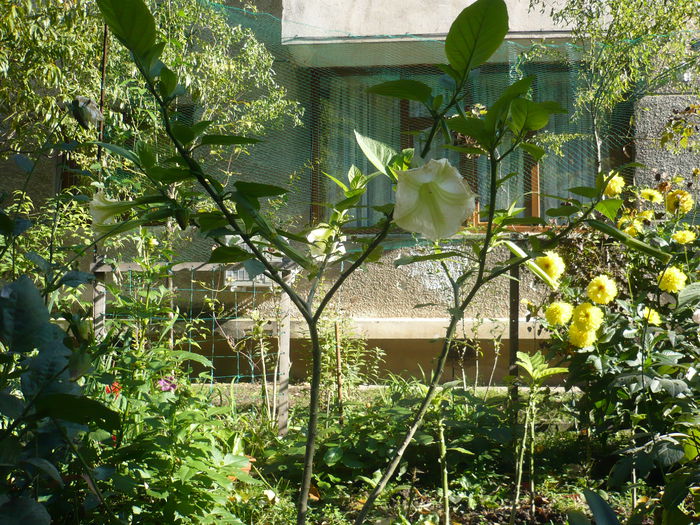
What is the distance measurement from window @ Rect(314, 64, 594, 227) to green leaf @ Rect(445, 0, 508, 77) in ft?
16.1

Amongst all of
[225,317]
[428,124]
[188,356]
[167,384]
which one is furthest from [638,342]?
[428,124]

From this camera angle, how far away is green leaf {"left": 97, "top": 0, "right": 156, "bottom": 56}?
68 cm

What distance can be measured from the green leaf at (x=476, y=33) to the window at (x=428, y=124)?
16.1ft

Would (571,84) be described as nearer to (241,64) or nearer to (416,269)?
(416,269)

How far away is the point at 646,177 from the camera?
6.16m

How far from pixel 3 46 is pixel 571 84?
428 centimetres

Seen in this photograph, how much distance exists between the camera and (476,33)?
0.76 meters

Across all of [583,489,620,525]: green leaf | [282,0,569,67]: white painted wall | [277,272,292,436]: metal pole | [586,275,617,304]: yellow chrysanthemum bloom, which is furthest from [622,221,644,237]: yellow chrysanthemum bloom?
[282,0,569,67]: white painted wall

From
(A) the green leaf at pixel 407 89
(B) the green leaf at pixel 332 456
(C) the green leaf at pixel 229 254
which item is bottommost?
(B) the green leaf at pixel 332 456

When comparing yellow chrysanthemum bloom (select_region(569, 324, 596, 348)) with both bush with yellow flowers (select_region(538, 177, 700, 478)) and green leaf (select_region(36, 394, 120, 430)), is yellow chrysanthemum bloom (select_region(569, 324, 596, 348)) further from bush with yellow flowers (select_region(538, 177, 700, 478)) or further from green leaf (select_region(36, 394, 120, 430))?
green leaf (select_region(36, 394, 120, 430))

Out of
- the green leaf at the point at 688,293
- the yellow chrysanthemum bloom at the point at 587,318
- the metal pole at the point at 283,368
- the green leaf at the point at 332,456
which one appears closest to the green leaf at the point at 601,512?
the green leaf at the point at 688,293

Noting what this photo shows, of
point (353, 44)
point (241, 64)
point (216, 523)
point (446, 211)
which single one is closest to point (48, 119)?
point (241, 64)

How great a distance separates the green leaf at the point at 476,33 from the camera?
0.74m

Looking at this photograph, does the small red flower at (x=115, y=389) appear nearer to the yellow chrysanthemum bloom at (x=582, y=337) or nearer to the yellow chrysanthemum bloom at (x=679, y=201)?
the yellow chrysanthemum bloom at (x=582, y=337)
